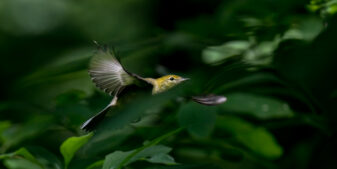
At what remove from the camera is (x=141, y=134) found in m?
0.96

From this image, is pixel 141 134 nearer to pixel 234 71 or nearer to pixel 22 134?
pixel 22 134

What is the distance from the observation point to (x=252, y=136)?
41.8 inches

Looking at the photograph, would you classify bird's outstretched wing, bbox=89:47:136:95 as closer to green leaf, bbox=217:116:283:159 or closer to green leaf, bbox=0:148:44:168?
green leaf, bbox=0:148:44:168

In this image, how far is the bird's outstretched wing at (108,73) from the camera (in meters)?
0.65

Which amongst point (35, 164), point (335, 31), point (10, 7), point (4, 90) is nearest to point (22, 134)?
point (35, 164)

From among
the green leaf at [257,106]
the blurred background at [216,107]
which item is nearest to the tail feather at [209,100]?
the blurred background at [216,107]

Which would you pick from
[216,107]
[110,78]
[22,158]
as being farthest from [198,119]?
[22,158]

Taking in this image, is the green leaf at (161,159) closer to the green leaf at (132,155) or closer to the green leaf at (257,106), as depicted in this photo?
the green leaf at (132,155)

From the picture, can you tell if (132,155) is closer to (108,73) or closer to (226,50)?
(108,73)

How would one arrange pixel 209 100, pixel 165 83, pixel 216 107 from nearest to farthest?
pixel 209 100 → pixel 165 83 → pixel 216 107

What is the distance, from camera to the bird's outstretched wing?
2.14 ft

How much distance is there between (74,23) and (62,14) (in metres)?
0.10

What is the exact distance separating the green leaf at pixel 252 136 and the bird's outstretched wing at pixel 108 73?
1.30 ft

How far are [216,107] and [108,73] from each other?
8.9 inches
